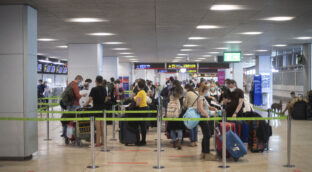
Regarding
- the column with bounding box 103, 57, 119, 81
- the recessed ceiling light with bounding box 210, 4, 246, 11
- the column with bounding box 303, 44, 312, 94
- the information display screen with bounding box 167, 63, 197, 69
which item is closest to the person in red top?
the recessed ceiling light with bounding box 210, 4, 246, 11

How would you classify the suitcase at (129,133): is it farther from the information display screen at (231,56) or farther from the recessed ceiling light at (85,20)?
the information display screen at (231,56)

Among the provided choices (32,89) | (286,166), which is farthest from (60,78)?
(286,166)

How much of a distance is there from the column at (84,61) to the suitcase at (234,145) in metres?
11.2

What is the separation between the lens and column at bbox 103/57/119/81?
88.4ft

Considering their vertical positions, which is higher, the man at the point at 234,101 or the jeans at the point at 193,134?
the man at the point at 234,101

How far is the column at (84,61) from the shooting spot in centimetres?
1808

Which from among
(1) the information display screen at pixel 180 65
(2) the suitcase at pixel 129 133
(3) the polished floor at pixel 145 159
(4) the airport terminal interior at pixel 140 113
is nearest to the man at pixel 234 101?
(4) the airport terminal interior at pixel 140 113

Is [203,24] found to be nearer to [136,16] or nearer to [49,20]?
[136,16]

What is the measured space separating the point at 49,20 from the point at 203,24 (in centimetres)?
516

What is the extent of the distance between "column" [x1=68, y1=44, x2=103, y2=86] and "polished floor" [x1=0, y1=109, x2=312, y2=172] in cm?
717

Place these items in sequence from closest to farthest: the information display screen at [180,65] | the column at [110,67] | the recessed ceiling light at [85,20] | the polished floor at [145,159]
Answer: the polished floor at [145,159] < the recessed ceiling light at [85,20] < the column at [110,67] < the information display screen at [180,65]

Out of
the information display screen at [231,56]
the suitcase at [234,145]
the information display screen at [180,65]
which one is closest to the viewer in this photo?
the suitcase at [234,145]

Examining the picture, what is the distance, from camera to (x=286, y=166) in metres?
7.87

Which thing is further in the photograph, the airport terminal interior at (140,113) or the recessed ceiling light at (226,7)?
the recessed ceiling light at (226,7)
